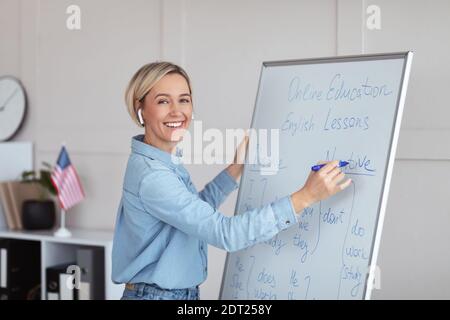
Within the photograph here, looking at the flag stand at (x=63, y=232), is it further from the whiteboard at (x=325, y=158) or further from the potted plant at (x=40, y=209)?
the whiteboard at (x=325, y=158)

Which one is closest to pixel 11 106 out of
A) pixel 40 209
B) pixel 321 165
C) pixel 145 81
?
pixel 40 209

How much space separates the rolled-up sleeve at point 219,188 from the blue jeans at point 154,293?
0.40m

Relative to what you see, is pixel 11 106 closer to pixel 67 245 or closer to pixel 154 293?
pixel 67 245

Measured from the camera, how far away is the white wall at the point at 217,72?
108 inches

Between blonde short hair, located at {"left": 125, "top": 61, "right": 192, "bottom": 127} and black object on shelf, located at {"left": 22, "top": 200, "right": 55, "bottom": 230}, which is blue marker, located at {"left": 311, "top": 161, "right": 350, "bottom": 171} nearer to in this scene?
blonde short hair, located at {"left": 125, "top": 61, "right": 192, "bottom": 127}

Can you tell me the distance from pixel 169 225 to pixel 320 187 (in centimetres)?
49

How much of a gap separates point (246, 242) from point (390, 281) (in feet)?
3.72

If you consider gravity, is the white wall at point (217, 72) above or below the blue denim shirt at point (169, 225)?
above

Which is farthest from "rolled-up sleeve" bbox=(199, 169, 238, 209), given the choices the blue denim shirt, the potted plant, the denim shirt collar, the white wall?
the potted plant

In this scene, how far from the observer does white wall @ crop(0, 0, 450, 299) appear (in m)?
2.75

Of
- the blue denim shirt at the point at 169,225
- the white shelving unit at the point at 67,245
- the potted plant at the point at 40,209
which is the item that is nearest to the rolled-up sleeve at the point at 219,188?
the blue denim shirt at the point at 169,225

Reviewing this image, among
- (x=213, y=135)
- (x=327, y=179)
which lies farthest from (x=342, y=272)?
(x=213, y=135)

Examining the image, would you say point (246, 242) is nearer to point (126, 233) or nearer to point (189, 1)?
point (126, 233)

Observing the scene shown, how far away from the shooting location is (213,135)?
3.32m
